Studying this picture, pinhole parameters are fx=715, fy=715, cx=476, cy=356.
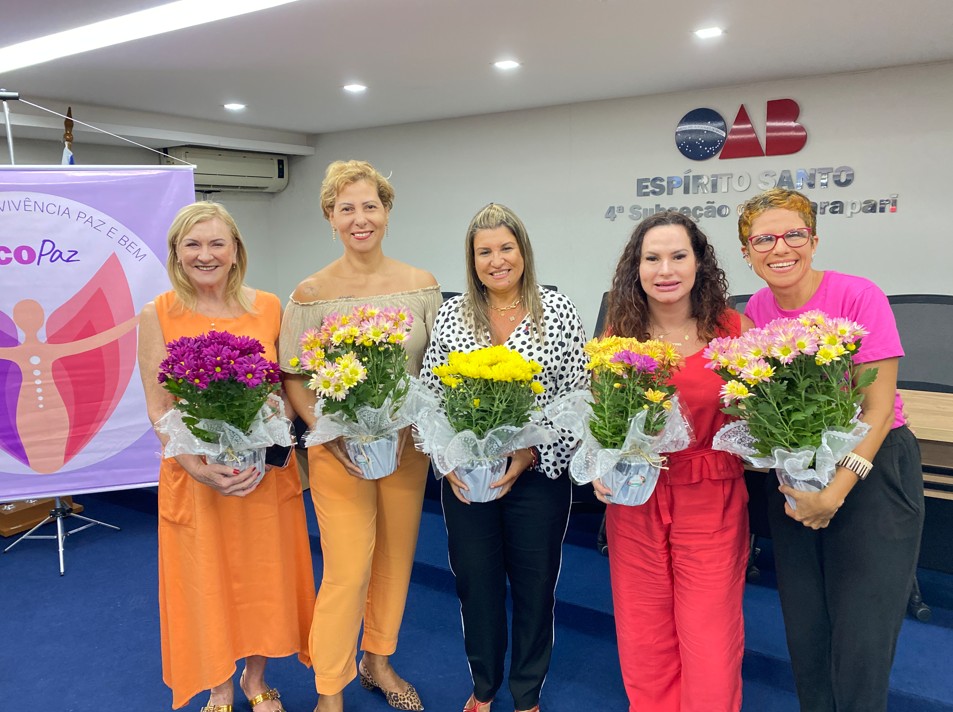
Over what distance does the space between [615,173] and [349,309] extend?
3.86 meters

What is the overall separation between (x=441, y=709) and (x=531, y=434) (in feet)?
3.45

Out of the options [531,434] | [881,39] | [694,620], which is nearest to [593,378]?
[531,434]

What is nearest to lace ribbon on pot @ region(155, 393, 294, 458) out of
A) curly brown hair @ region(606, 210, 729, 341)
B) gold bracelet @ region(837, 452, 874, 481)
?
curly brown hair @ region(606, 210, 729, 341)

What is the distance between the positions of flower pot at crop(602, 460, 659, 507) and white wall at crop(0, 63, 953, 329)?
3.69 metres

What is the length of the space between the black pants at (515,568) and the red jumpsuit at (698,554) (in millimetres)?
210

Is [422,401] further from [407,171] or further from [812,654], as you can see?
[407,171]

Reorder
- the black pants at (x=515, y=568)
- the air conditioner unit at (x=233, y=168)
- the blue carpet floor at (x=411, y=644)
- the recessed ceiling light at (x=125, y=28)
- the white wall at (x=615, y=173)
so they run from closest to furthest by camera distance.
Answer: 1. the black pants at (x=515, y=568)
2. the blue carpet floor at (x=411, y=644)
3. the recessed ceiling light at (x=125, y=28)
4. the white wall at (x=615, y=173)
5. the air conditioner unit at (x=233, y=168)

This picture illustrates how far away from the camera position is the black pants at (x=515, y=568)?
1.87 meters

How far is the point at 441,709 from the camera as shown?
7.17ft

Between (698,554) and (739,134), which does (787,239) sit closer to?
(698,554)

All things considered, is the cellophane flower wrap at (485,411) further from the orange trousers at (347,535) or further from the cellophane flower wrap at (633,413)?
the orange trousers at (347,535)

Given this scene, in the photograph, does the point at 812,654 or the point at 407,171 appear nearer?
the point at 812,654

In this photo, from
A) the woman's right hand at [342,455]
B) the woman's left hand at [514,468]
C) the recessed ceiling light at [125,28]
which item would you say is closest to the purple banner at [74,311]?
the recessed ceiling light at [125,28]

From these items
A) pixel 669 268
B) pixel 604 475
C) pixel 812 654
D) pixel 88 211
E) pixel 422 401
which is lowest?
pixel 812 654
